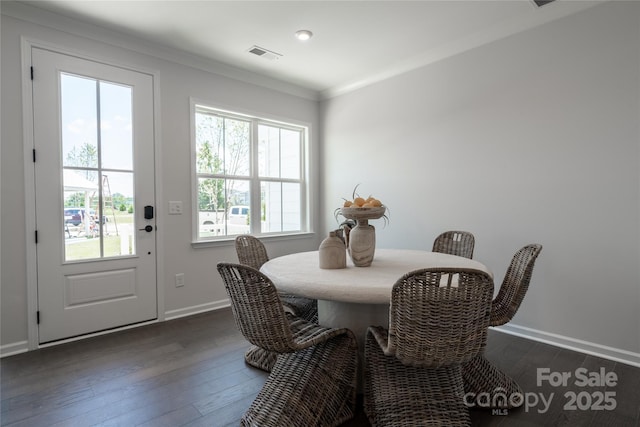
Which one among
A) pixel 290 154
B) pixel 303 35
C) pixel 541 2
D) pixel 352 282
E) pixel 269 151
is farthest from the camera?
pixel 290 154

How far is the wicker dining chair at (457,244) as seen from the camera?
2.71m

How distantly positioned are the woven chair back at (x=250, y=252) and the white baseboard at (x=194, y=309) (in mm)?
1307

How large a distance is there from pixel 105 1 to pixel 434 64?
2.87 meters

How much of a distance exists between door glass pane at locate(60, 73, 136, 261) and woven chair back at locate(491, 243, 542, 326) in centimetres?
302

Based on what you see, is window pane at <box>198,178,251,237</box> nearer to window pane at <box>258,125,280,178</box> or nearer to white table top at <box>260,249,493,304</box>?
window pane at <box>258,125,280,178</box>

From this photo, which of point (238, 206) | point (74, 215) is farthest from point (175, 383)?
point (238, 206)

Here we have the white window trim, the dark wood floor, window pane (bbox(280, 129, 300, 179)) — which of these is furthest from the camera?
window pane (bbox(280, 129, 300, 179))

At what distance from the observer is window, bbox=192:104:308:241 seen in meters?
3.71

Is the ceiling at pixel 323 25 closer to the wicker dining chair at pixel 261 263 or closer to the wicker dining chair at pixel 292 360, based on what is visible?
the wicker dining chair at pixel 261 263

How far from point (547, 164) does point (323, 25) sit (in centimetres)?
215

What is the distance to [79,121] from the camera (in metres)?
2.88

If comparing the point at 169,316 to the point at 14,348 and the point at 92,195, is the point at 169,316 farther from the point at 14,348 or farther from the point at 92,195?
the point at 92,195

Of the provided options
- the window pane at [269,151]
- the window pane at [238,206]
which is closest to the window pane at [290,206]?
the window pane at [269,151]

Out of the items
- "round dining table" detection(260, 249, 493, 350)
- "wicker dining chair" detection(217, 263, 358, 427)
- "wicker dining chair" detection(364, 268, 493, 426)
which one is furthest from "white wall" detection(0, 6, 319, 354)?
"wicker dining chair" detection(364, 268, 493, 426)
